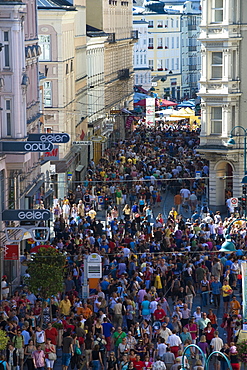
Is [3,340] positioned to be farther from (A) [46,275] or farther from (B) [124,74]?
(B) [124,74]

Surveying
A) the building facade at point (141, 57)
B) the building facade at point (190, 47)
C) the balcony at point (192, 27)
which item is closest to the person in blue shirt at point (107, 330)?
the building facade at point (141, 57)

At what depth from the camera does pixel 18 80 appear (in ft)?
117

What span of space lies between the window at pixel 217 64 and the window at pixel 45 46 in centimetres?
996

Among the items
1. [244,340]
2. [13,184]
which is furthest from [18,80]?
[244,340]

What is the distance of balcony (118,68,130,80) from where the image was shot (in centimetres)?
9090

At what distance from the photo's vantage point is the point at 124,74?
305 ft

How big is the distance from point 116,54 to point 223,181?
41151 millimetres

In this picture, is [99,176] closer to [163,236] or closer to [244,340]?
[163,236]

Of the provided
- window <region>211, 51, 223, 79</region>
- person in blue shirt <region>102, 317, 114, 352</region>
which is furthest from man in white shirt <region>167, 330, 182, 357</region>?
window <region>211, 51, 223, 79</region>

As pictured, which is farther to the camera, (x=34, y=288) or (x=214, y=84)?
(x=214, y=84)

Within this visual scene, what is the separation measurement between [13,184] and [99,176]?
1821 centimetres

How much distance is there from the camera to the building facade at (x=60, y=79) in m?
54.7

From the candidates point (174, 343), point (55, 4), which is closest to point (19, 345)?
point (174, 343)

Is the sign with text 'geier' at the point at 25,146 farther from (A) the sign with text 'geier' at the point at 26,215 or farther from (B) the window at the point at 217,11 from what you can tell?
(B) the window at the point at 217,11
